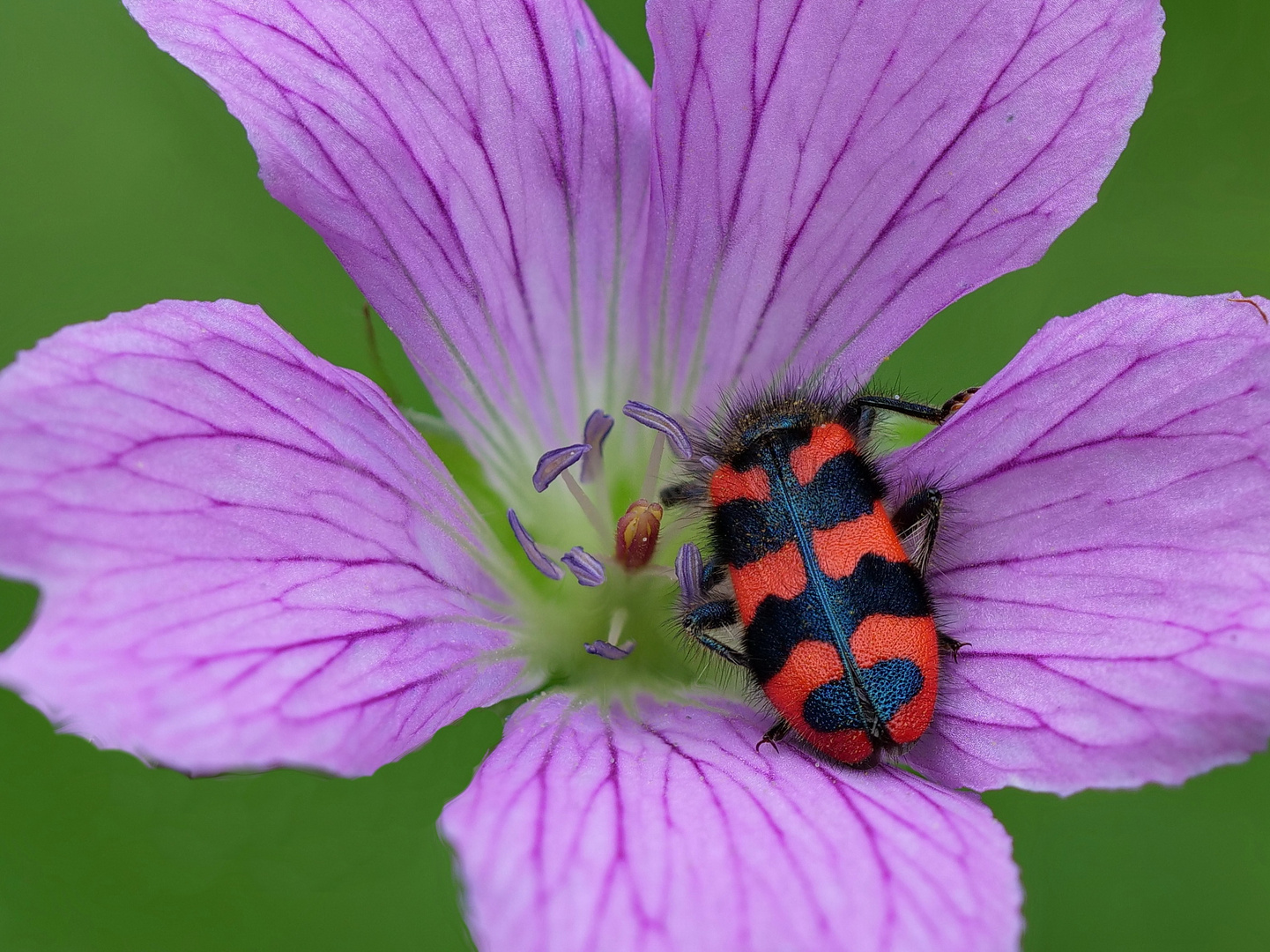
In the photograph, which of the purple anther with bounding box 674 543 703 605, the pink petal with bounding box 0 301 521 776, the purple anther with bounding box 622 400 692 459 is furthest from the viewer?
the purple anther with bounding box 622 400 692 459

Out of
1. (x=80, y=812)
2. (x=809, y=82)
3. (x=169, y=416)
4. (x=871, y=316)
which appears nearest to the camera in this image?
(x=169, y=416)

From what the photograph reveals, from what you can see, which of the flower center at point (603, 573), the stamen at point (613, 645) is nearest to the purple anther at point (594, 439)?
the flower center at point (603, 573)

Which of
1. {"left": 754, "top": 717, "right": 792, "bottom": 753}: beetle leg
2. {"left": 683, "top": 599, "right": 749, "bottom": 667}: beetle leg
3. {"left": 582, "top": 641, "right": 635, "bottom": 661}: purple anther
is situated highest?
{"left": 683, "top": 599, "right": 749, "bottom": 667}: beetle leg

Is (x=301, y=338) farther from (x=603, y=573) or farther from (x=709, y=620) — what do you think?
(x=709, y=620)

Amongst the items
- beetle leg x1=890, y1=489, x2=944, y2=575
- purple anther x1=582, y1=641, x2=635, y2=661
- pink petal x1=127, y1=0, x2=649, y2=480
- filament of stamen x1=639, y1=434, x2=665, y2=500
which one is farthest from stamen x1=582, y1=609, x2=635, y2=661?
beetle leg x1=890, y1=489, x2=944, y2=575

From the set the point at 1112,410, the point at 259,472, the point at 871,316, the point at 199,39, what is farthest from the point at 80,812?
the point at 1112,410

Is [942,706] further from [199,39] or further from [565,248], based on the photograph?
[199,39]

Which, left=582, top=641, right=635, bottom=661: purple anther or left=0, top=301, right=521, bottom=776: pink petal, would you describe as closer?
left=0, top=301, right=521, bottom=776: pink petal

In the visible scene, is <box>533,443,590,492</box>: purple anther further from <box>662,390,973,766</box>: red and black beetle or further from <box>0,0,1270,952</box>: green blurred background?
<box>0,0,1270,952</box>: green blurred background
